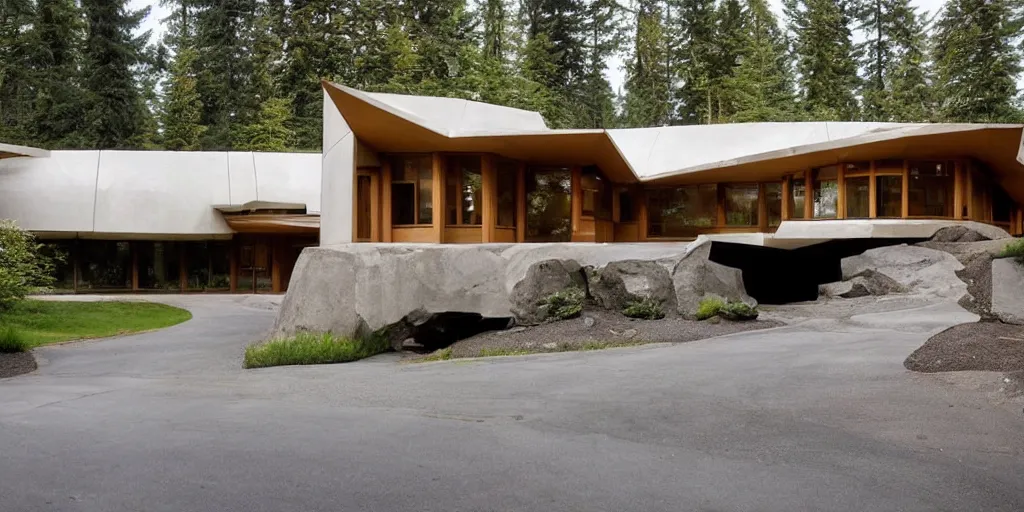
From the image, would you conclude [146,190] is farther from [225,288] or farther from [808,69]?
[808,69]

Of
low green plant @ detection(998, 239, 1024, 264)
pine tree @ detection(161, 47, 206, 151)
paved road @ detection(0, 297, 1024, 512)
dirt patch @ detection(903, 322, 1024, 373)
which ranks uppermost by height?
pine tree @ detection(161, 47, 206, 151)

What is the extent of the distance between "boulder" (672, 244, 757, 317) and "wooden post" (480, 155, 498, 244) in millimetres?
5818

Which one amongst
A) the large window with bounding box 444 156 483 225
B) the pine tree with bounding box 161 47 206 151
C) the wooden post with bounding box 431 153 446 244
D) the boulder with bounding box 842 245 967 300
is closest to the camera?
the boulder with bounding box 842 245 967 300

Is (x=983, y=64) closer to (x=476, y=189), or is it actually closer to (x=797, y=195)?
(x=797, y=195)

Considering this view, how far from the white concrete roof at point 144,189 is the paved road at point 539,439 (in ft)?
72.1

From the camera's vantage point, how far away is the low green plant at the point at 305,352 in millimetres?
12883

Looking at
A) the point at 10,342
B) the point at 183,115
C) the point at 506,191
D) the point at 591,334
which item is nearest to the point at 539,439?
the point at 591,334

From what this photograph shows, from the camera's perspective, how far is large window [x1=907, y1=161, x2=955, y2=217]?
21625mm

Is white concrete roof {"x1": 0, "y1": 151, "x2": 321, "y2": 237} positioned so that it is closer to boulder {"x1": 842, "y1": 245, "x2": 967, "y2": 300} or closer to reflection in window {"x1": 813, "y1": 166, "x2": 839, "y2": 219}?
reflection in window {"x1": 813, "y1": 166, "x2": 839, "y2": 219}

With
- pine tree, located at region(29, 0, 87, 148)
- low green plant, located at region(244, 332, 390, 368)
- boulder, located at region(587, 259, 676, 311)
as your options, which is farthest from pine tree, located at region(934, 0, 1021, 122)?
pine tree, located at region(29, 0, 87, 148)

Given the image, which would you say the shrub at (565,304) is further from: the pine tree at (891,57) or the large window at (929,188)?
the pine tree at (891,57)

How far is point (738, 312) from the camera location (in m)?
14.2

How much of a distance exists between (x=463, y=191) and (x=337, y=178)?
3.73m

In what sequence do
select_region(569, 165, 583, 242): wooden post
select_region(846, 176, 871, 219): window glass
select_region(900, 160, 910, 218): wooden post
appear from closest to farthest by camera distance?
select_region(569, 165, 583, 242): wooden post
select_region(900, 160, 910, 218): wooden post
select_region(846, 176, 871, 219): window glass
